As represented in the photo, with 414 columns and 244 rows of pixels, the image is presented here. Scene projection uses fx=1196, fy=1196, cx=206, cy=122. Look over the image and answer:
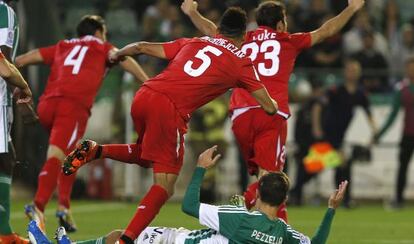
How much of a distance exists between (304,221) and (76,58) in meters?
4.35

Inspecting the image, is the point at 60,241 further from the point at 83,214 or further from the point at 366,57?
the point at 366,57

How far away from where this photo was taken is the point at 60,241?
969 centimetres

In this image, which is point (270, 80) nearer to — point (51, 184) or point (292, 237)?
point (292, 237)

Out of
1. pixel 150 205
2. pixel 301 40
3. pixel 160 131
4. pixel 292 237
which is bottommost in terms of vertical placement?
pixel 292 237

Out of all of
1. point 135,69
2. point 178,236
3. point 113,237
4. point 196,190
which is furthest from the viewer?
point 135,69

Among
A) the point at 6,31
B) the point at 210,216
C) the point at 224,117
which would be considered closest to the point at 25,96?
the point at 6,31

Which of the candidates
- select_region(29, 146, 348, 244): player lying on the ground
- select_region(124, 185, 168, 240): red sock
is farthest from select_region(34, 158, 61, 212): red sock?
select_region(29, 146, 348, 244): player lying on the ground

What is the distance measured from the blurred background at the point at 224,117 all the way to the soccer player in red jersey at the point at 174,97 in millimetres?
9599

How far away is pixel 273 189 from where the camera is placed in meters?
8.93

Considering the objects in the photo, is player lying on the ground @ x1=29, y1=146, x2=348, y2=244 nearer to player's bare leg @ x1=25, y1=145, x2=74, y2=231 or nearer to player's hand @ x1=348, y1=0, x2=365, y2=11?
player's hand @ x1=348, y1=0, x2=365, y2=11

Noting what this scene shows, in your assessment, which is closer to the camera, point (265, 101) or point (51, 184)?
point (265, 101)

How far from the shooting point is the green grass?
14.1 meters

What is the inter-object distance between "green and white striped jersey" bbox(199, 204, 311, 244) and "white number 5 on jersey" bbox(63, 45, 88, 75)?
5190mm

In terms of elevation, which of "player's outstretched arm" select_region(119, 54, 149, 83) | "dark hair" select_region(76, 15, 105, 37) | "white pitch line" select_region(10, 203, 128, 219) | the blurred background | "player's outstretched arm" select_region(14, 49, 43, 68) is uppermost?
"dark hair" select_region(76, 15, 105, 37)
